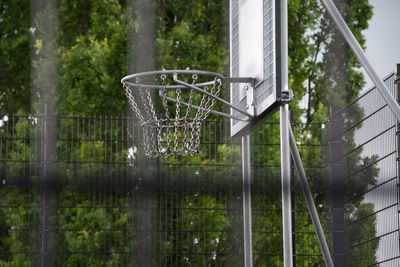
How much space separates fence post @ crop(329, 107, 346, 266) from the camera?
11.8ft

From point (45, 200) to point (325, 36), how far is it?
4.43 meters

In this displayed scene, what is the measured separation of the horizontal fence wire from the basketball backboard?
48 cm

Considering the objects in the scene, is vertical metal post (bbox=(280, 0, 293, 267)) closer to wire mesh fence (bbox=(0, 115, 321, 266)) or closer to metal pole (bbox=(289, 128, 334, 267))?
metal pole (bbox=(289, 128, 334, 267))

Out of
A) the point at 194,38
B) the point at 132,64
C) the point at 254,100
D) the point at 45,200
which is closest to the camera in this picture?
the point at 254,100

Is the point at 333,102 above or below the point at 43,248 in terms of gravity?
above

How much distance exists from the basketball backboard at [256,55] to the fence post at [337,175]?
48cm

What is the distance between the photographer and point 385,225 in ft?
10.2

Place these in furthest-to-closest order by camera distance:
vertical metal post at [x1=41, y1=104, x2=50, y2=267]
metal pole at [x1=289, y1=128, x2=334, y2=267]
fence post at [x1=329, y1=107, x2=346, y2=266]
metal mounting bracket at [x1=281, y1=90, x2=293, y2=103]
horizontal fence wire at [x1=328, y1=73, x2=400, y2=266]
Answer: vertical metal post at [x1=41, y1=104, x2=50, y2=267]
fence post at [x1=329, y1=107, x2=346, y2=266]
metal pole at [x1=289, y1=128, x2=334, y2=267]
horizontal fence wire at [x1=328, y1=73, x2=400, y2=266]
metal mounting bracket at [x1=281, y1=90, x2=293, y2=103]

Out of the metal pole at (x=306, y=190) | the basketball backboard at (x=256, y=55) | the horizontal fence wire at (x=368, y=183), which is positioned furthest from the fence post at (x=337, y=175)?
the basketball backboard at (x=256, y=55)

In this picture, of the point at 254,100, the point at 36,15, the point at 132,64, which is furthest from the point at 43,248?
the point at 36,15

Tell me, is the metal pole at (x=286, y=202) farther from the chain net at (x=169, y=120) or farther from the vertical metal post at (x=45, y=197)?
the vertical metal post at (x=45, y=197)

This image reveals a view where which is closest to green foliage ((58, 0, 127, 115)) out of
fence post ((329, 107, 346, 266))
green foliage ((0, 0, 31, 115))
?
green foliage ((0, 0, 31, 115))

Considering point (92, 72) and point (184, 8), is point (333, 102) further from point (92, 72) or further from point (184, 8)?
point (92, 72)

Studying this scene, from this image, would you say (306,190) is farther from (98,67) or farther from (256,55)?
(98,67)
